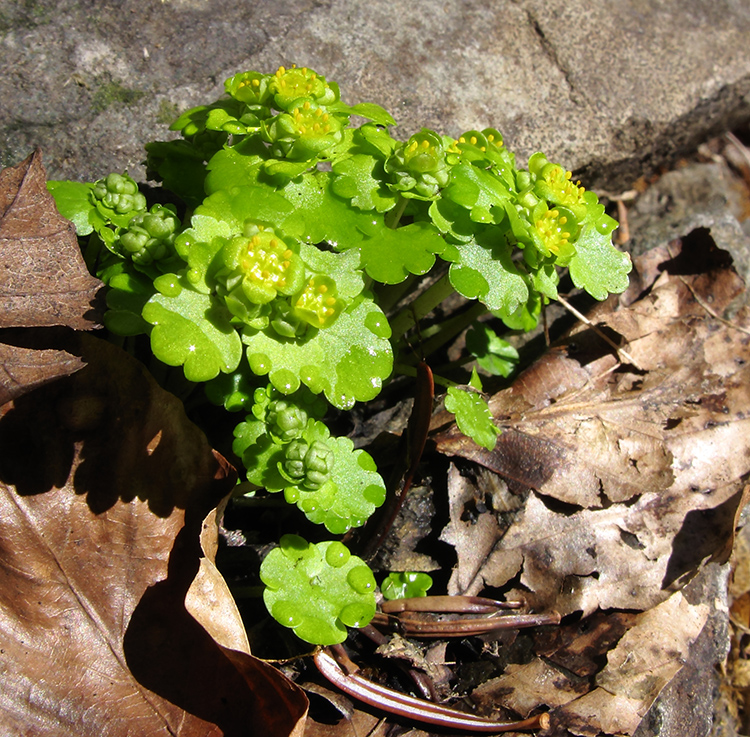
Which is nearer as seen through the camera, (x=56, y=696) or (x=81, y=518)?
(x=56, y=696)

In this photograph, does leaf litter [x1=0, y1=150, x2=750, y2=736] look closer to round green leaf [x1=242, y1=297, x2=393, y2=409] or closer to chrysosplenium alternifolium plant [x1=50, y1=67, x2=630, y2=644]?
chrysosplenium alternifolium plant [x1=50, y1=67, x2=630, y2=644]

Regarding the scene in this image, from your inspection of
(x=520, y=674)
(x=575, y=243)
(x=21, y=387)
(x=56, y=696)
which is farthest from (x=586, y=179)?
(x=56, y=696)

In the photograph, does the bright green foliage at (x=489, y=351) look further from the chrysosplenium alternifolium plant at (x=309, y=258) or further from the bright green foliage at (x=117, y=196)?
the bright green foliage at (x=117, y=196)

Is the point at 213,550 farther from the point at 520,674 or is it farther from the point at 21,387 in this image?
the point at 520,674

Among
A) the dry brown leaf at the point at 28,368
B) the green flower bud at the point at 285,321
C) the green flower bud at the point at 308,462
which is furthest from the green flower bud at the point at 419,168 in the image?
the dry brown leaf at the point at 28,368

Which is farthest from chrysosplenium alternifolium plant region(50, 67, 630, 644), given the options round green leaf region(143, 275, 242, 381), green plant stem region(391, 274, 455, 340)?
green plant stem region(391, 274, 455, 340)

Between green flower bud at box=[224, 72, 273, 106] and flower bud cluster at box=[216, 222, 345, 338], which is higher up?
green flower bud at box=[224, 72, 273, 106]
